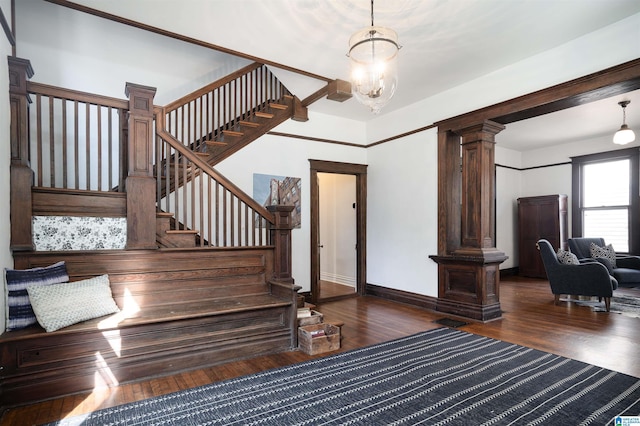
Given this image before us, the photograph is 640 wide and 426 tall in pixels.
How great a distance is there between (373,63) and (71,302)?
313cm

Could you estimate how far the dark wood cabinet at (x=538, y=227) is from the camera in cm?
785

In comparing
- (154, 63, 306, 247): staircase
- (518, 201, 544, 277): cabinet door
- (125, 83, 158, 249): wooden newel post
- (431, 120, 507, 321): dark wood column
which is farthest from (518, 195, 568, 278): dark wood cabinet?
(125, 83, 158, 249): wooden newel post

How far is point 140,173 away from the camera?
11.1 feet

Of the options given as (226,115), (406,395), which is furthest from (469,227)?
(226,115)

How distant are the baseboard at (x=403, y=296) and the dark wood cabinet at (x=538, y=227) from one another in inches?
178

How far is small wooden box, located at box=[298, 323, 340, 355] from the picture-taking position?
3404 mm

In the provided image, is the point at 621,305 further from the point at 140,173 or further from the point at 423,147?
the point at 140,173

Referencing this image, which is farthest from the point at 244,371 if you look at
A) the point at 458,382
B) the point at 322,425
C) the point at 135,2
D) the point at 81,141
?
the point at 81,141

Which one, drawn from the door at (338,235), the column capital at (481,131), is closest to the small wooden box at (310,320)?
the door at (338,235)

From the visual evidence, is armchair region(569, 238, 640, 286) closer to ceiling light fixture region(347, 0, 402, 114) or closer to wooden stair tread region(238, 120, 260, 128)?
ceiling light fixture region(347, 0, 402, 114)

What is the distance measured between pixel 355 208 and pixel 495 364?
4.02 meters

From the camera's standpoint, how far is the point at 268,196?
5562mm

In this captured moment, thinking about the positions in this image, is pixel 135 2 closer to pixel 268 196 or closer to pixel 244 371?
pixel 268 196

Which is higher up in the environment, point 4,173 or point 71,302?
point 4,173
